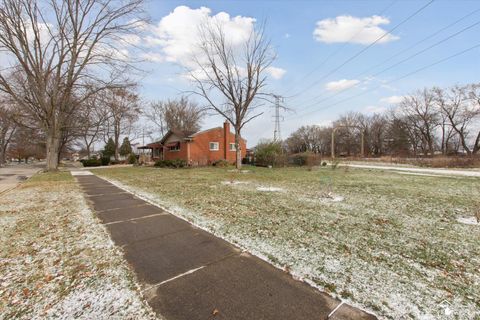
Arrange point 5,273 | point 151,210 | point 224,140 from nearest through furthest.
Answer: point 5,273, point 151,210, point 224,140

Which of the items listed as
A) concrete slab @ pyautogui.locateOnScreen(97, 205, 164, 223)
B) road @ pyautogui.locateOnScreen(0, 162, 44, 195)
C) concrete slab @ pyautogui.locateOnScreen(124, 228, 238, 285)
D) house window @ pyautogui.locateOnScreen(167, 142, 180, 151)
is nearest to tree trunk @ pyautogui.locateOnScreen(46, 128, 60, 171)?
road @ pyautogui.locateOnScreen(0, 162, 44, 195)

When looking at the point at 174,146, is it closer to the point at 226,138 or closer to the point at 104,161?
the point at 226,138

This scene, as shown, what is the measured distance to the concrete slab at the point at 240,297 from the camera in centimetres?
206

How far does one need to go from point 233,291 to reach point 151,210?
4.16 m

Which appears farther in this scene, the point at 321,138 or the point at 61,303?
the point at 321,138

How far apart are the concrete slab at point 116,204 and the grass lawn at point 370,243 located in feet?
2.65

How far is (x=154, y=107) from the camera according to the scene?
42750 mm

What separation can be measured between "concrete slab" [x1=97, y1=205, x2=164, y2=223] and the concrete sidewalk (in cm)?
107

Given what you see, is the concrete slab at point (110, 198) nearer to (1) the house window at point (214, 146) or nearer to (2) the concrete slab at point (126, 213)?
(2) the concrete slab at point (126, 213)

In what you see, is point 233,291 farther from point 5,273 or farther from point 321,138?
point 321,138

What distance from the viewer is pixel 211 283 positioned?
2.54 m

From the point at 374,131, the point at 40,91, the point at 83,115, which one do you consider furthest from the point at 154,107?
the point at 374,131

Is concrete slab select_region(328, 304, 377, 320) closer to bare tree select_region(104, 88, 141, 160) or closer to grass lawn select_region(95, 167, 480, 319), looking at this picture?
grass lawn select_region(95, 167, 480, 319)

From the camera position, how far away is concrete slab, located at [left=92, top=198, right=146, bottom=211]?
627 cm
